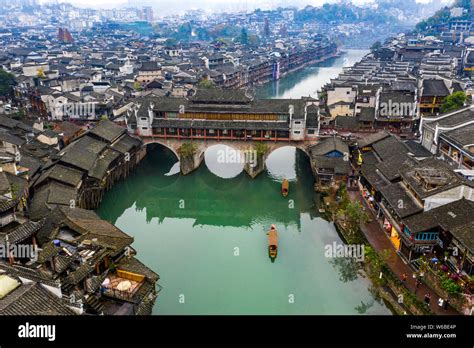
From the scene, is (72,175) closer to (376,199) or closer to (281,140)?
(281,140)

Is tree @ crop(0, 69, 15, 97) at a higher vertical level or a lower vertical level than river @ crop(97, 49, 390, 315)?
higher

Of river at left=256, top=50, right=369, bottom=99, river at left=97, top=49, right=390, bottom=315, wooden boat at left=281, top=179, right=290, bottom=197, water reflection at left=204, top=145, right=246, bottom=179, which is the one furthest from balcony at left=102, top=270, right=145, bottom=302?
river at left=256, top=50, right=369, bottom=99

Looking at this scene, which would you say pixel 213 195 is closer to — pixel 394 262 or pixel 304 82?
pixel 394 262

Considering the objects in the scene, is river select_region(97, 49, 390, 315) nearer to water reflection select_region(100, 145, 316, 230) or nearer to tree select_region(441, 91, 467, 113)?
water reflection select_region(100, 145, 316, 230)

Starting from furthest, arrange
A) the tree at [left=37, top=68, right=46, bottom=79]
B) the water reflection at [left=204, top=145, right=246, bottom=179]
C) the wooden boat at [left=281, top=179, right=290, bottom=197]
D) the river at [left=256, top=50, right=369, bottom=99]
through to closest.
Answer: the river at [left=256, top=50, right=369, bottom=99], the tree at [left=37, top=68, right=46, bottom=79], the water reflection at [left=204, top=145, right=246, bottom=179], the wooden boat at [left=281, top=179, right=290, bottom=197]

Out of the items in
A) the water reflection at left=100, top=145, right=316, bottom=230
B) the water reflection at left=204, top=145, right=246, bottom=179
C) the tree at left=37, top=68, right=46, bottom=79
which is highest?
the tree at left=37, top=68, right=46, bottom=79

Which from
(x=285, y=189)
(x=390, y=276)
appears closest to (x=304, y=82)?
(x=285, y=189)

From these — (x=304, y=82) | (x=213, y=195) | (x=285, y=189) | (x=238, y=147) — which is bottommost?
(x=213, y=195)
